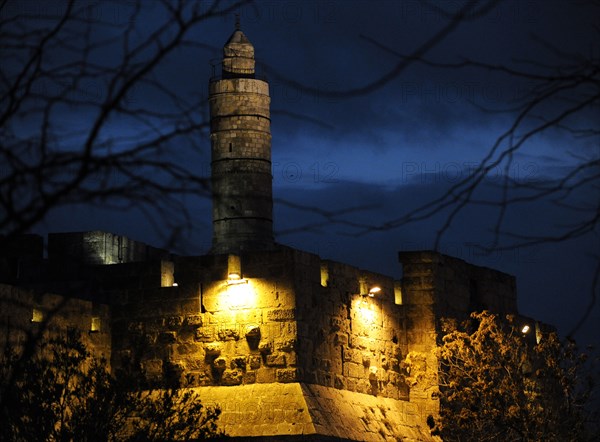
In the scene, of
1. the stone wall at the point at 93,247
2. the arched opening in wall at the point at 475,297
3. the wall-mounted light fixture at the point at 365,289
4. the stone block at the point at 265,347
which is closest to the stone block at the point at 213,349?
the stone block at the point at 265,347

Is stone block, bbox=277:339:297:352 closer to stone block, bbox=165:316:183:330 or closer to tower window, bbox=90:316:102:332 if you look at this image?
stone block, bbox=165:316:183:330

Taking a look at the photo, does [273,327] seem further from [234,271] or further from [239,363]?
[234,271]

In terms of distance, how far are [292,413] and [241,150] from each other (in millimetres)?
15268

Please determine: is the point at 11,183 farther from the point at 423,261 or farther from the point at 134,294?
the point at 423,261

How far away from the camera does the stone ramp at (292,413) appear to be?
54.2 feet

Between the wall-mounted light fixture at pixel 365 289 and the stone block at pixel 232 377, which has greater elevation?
the wall-mounted light fixture at pixel 365 289

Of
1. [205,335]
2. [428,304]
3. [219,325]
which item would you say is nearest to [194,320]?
[205,335]

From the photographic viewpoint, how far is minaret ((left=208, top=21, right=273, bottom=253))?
31.3 metres

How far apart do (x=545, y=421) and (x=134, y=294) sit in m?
5.77

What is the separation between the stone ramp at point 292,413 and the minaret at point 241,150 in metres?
13.3

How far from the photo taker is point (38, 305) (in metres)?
16.0

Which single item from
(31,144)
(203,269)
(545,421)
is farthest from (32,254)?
(31,144)

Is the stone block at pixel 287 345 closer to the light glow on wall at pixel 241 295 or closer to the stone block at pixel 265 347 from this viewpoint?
the stone block at pixel 265 347

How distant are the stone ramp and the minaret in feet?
43.8
